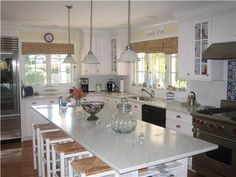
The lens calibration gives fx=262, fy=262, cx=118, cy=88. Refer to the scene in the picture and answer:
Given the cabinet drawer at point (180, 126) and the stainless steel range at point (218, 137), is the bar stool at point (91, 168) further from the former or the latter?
the cabinet drawer at point (180, 126)

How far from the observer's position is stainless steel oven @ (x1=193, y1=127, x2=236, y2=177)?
326 centimetres

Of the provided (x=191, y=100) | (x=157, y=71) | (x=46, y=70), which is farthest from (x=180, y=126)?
(x=46, y=70)

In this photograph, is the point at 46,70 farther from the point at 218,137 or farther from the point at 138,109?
the point at 218,137

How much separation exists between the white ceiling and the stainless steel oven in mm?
1800

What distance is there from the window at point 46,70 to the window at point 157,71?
1.78 metres

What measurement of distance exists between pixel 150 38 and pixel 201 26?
5.57 feet

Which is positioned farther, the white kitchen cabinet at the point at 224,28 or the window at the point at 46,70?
the window at the point at 46,70

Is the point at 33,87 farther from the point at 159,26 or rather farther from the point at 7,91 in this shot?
the point at 159,26

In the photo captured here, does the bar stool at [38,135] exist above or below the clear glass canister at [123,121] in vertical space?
below

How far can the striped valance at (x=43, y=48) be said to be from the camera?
5852mm

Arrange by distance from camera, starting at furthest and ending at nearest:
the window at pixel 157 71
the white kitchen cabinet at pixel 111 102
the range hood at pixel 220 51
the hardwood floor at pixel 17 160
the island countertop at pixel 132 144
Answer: the white kitchen cabinet at pixel 111 102 < the window at pixel 157 71 < the hardwood floor at pixel 17 160 < the range hood at pixel 220 51 < the island countertop at pixel 132 144

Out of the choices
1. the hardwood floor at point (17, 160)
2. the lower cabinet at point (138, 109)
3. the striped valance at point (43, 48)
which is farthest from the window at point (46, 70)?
the lower cabinet at point (138, 109)

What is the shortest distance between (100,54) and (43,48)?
138cm

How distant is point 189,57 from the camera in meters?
4.20
